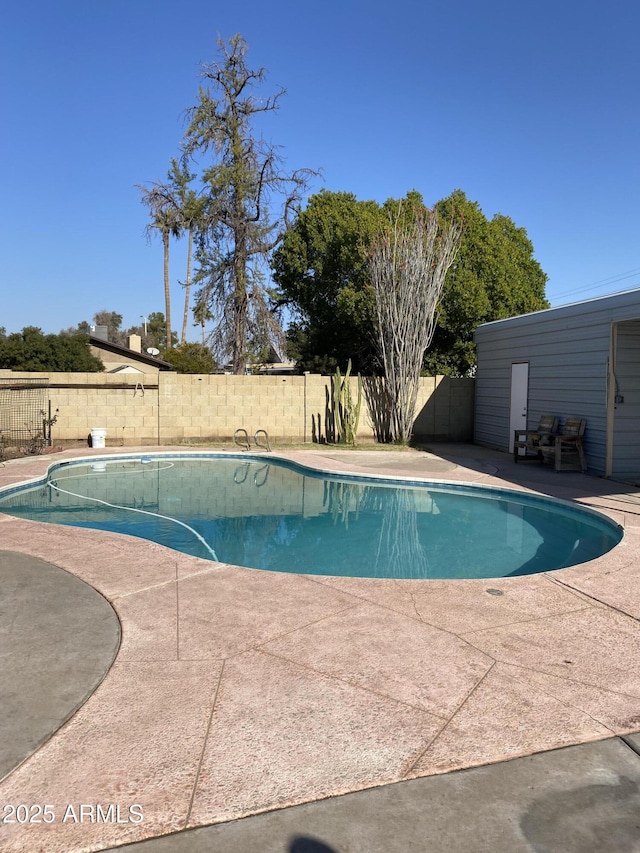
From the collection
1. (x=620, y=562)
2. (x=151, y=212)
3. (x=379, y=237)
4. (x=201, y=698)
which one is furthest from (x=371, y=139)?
A: (x=201, y=698)

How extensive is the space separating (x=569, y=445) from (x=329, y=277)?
425 inches

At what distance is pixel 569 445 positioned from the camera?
11031 millimetres

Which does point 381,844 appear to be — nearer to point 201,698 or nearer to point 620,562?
point 201,698

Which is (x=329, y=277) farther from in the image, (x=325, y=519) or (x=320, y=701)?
(x=320, y=701)

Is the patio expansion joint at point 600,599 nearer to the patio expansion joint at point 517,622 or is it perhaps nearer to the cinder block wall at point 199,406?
the patio expansion joint at point 517,622

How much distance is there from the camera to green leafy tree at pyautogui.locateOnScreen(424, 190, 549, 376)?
59.7ft

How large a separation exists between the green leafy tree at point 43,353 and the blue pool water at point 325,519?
35.7 feet

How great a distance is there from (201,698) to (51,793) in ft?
2.74

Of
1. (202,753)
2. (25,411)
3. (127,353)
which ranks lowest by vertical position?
(202,753)

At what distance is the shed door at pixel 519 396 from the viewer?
12.9 meters

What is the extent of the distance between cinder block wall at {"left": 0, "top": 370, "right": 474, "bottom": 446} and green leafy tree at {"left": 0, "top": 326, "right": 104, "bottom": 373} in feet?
25.4

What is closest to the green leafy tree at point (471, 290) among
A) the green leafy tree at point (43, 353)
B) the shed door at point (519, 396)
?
the shed door at point (519, 396)

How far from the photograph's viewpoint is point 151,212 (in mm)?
25453

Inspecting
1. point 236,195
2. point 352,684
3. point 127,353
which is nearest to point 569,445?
point 352,684
